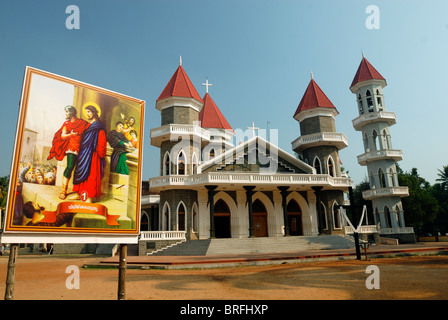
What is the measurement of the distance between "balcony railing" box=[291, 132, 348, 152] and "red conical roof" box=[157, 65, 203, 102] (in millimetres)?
10274

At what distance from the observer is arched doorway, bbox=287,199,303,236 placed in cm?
2708

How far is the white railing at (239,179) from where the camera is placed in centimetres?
2288

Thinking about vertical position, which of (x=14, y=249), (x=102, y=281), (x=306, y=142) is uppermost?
(x=306, y=142)

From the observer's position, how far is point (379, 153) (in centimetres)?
3058

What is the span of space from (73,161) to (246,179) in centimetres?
1831

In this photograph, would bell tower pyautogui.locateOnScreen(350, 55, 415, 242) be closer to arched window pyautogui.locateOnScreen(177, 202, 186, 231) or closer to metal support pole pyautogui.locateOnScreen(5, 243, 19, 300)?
arched window pyautogui.locateOnScreen(177, 202, 186, 231)

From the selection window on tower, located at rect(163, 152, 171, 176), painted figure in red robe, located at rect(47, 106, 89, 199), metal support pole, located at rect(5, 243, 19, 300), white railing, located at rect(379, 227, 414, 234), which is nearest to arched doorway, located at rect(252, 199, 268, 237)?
window on tower, located at rect(163, 152, 171, 176)

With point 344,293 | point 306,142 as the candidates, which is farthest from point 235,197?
point 344,293

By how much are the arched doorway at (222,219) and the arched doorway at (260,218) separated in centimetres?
243

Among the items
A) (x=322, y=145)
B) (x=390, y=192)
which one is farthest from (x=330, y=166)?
(x=390, y=192)

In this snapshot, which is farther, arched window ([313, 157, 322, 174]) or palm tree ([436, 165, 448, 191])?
palm tree ([436, 165, 448, 191])
